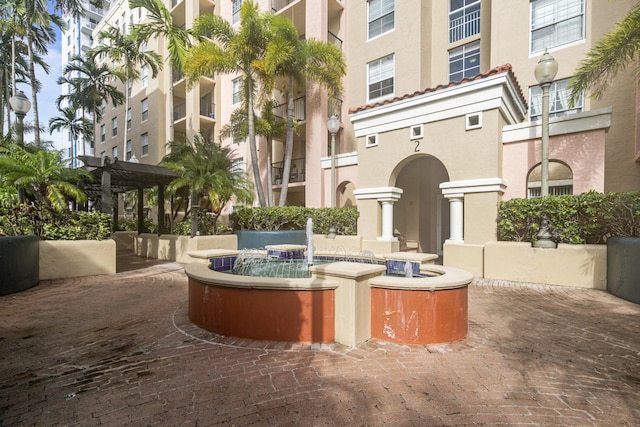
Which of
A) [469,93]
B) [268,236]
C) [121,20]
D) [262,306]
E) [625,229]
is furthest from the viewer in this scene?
[121,20]

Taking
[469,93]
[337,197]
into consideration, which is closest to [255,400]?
[469,93]

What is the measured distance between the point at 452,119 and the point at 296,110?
1140 cm

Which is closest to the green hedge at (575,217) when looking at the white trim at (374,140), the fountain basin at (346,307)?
the white trim at (374,140)

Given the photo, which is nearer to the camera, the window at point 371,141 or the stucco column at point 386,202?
the stucco column at point 386,202

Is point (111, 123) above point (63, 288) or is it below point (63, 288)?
above

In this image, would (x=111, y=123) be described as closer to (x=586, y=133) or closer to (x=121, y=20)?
(x=121, y=20)

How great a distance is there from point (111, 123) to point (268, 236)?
2832cm

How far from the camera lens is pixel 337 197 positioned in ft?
52.7

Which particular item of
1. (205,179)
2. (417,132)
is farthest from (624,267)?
(205,179)

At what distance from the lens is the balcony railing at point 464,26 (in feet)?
50.3

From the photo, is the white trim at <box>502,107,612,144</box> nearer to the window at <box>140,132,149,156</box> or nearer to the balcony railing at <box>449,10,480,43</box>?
the balcony railing at <box>449,10,480,43</box>

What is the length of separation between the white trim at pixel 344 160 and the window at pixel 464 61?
6431 mm

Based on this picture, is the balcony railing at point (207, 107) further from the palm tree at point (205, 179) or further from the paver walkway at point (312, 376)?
the paver walkway at point (312, 376)

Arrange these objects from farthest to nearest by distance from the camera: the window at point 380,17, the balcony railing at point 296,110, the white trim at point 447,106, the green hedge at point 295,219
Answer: the balcony railing at point 296,110 < the window at point 380,17 < the green hedge at point 295,219 < the white trim at point 447,106
